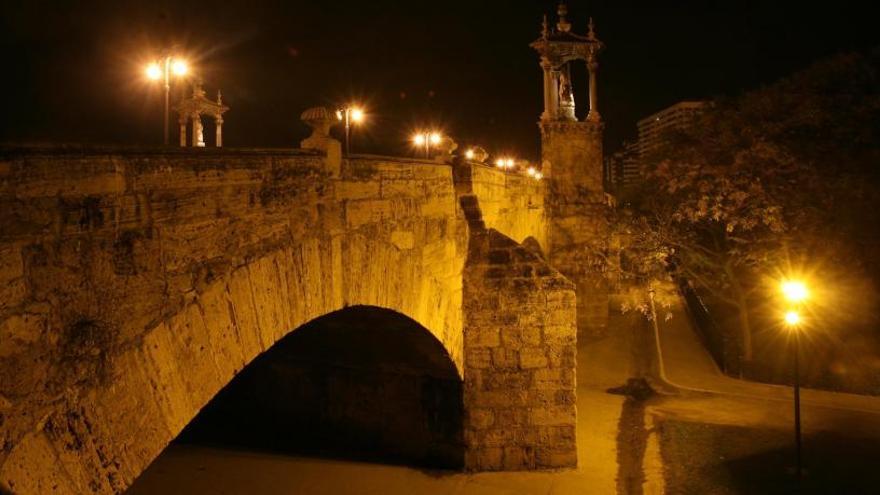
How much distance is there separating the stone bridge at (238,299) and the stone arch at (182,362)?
0.01 meters

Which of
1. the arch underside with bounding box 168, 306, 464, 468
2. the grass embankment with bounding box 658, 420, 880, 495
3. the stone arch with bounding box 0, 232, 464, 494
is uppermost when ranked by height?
the stone arch with bounding box 0, 232, 464, 494

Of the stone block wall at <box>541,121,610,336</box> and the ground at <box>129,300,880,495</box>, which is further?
the stone block wall at <box>541,121,610,336</box>

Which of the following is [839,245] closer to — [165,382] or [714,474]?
[714,474]

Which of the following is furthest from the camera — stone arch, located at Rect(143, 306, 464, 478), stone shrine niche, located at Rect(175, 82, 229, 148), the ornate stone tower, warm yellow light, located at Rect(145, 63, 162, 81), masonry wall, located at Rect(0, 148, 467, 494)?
the ornate stone tower

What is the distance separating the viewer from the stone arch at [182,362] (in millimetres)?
3291

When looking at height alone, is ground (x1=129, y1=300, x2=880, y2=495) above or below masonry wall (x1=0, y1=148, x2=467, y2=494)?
below

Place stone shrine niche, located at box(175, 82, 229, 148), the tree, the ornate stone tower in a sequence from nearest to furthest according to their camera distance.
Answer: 1. the tree
2. stone shrine niche, located at box(175, 82, 229, 148)
3. the ornate stone tower

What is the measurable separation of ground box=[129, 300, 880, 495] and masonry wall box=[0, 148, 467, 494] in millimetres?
4793

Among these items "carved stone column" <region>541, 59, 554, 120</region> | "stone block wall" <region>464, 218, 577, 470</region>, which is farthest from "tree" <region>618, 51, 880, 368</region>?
"stone block wall" <region>464, 218, 577, 470</region>

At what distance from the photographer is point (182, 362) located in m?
4.12

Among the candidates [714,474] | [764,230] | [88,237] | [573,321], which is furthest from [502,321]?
[764,230]

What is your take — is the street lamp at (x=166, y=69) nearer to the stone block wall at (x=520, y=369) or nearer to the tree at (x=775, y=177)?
the stone block wall at (x=520, y=369)

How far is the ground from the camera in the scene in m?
9.49

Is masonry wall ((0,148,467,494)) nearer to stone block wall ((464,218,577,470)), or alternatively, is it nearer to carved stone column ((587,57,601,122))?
stone block wall ((464,218,577,470))
